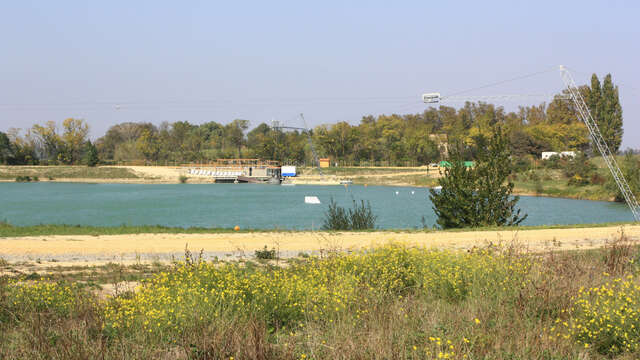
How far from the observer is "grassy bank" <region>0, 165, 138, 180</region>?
115 metres

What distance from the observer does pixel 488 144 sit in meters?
25.8

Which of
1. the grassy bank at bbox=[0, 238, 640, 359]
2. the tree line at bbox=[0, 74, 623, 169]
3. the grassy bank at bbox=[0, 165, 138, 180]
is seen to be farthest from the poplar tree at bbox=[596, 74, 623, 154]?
the grassy bank at bbox=[0, 238, 640, 359]

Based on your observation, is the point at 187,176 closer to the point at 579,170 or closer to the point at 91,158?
the point at 91,158

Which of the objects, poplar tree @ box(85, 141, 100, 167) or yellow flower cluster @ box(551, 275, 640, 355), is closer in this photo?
yellow flower cluster @ box(551, 275, 640, 355)

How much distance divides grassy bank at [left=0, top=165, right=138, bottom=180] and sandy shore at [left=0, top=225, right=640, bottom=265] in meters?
A: 103

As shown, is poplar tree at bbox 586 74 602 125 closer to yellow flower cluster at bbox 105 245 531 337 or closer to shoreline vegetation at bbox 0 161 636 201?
shoreline vegetation at bbox 0 161 636 201

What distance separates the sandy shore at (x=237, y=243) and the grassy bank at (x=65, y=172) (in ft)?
336

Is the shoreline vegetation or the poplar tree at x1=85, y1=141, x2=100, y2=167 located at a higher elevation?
the poplar tree at x1=85, y1=141, x2=100, y2=167

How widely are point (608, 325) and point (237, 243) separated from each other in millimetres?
13753

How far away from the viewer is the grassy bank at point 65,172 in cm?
11469

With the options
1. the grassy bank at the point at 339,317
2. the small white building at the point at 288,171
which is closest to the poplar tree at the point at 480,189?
the grassy bank at the point at 339,317

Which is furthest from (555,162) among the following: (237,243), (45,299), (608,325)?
(45,299)

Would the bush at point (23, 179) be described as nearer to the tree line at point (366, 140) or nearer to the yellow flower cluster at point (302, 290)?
the tree line at point (366, 140)

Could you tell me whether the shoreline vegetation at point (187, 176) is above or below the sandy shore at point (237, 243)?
above
